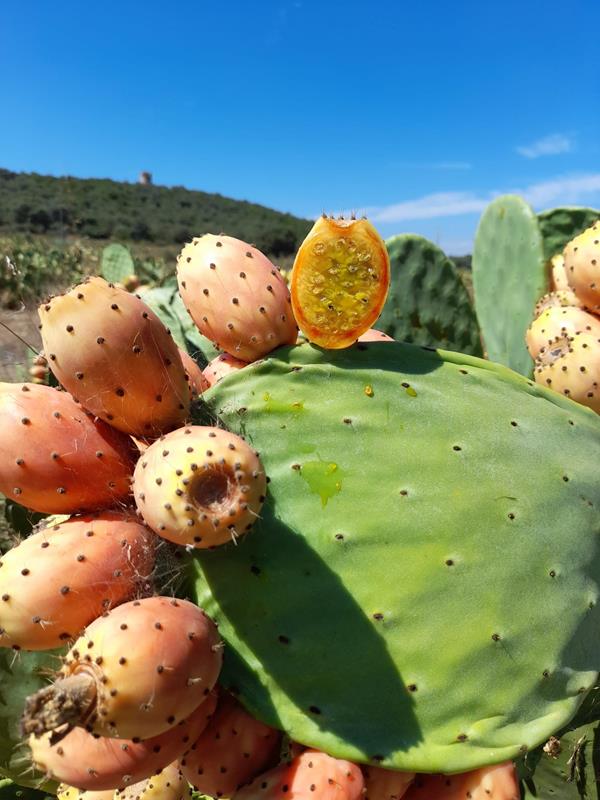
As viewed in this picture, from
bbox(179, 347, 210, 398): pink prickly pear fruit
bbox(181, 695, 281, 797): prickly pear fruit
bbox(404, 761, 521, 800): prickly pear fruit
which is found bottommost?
bbox(404, 761, 521, 800): prickly pear fruit

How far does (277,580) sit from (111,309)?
0.44 m

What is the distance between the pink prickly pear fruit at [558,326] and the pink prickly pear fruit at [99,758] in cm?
119

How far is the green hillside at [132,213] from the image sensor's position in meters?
26.8

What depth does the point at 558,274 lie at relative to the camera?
1.99 meters

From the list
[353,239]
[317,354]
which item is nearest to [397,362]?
[317,354]

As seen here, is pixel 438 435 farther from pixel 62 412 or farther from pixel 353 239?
pixel 62 412

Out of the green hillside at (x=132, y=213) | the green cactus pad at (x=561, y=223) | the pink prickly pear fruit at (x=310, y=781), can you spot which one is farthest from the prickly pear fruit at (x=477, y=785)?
the green hillside at (x=132, y=213)

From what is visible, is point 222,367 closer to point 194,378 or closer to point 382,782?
point 194,378

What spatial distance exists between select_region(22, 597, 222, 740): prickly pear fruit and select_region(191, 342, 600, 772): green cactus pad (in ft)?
0.55

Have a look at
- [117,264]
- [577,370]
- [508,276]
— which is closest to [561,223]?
[508,276]

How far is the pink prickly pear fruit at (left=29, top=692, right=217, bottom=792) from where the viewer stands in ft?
2.77

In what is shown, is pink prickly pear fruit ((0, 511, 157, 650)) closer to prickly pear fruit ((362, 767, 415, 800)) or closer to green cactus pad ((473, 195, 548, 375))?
prickly pear fruit ((362, 767, 415, 800))

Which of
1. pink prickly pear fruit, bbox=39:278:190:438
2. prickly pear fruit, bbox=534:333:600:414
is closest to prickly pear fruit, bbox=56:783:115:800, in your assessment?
pink prickly pear fruit, bbox=39:278:190:438

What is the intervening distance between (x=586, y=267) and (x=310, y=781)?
4.07 feet
